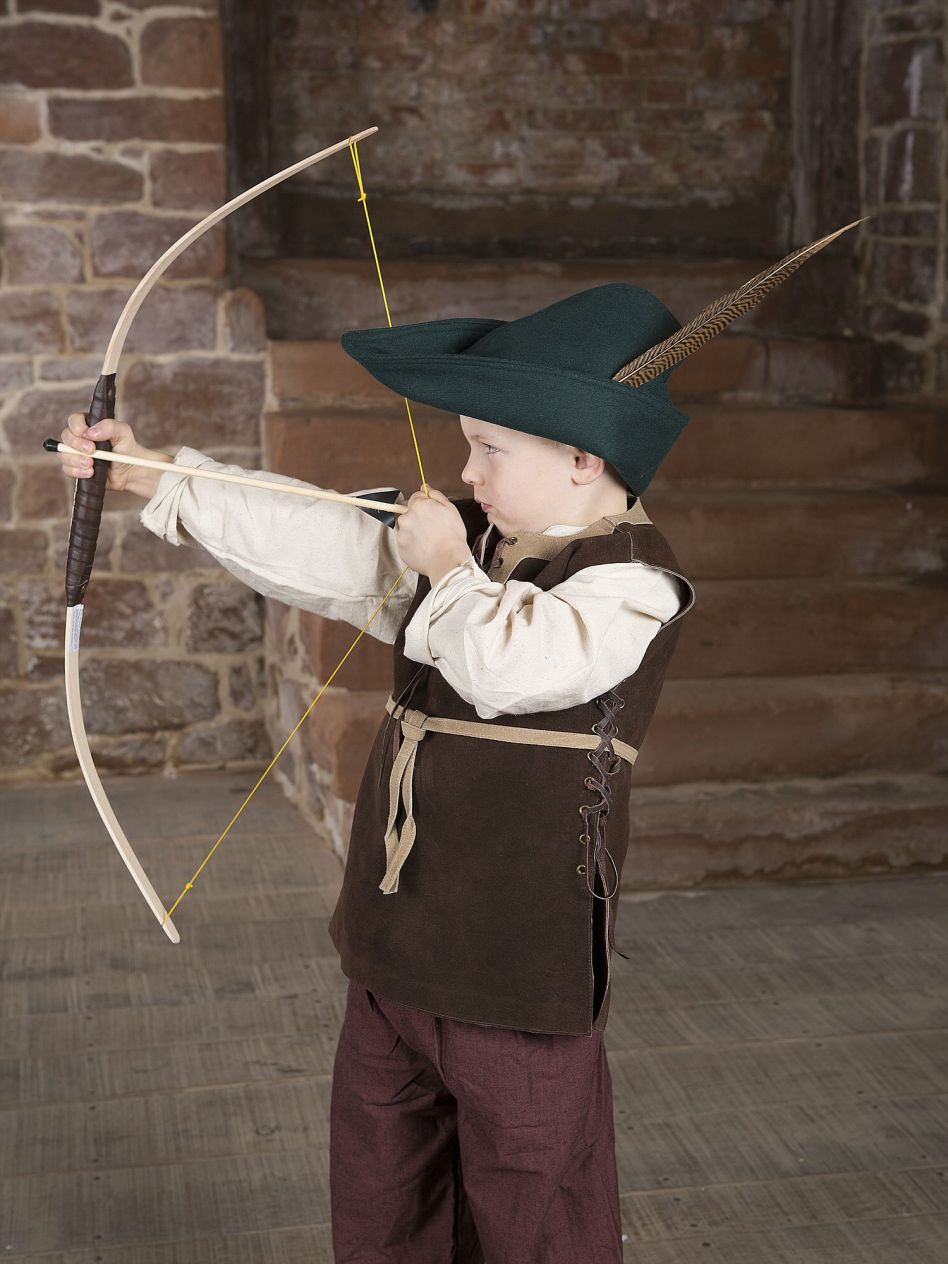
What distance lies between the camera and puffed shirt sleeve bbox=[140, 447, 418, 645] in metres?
1.60

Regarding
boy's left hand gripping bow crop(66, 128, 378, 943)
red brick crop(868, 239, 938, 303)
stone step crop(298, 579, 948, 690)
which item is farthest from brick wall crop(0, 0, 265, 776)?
boy's left hand gripping bow crop(66, 128, 378, 943)

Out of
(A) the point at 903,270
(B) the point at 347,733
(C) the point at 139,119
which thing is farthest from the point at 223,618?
(A) the point at 903,270

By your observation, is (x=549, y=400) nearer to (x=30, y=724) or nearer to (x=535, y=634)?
(x=535, y=634)

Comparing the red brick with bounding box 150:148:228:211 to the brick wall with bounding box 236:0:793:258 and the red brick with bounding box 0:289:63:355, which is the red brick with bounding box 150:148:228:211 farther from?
the brick wall with bounding box 236:0:793:258

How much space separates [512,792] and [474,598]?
0.71 ft

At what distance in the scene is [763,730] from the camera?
342 centimetres

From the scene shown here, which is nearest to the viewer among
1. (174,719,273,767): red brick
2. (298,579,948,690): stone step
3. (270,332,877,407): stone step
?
(298,579,948,690): stone step

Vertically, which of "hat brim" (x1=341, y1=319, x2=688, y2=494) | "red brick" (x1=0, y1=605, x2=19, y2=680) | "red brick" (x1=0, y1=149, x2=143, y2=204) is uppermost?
"red brick" (x1=0, y1=149, x2=143, y2=204)

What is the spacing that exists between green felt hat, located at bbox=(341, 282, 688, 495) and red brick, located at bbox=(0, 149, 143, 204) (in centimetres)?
251

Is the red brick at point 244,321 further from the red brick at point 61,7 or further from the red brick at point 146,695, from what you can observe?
the red brick at point 146,695

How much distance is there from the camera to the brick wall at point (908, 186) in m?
4.05

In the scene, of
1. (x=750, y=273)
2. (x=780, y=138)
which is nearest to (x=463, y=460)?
(x=750, y=273)

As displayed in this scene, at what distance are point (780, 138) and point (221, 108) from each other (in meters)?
2.09

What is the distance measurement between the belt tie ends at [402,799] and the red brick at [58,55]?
280 centimetres
